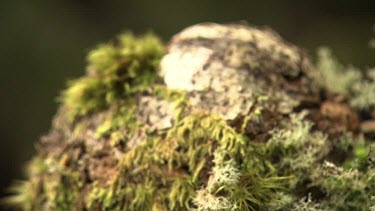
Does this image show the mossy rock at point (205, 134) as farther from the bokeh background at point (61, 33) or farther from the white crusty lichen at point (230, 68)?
the bokeh background at point (61, 33)

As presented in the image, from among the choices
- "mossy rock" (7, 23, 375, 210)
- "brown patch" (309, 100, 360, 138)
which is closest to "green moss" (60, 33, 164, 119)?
"mossy rock" (7, 23, 375, 210)

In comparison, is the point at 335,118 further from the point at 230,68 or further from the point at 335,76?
the point at 230,68

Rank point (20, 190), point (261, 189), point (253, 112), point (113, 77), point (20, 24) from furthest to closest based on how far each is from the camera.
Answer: point (20, 24), point (20, 190), point (113, 77), point (253, 112), point (261, 189)

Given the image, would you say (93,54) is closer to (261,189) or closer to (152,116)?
(152,116)

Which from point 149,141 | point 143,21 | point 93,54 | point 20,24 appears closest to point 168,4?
point 143,21

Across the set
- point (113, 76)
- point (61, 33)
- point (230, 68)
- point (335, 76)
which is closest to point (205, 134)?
point (230, 68)
